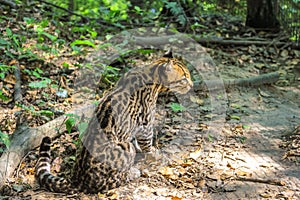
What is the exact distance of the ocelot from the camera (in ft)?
15.4

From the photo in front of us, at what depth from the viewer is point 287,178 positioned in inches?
198

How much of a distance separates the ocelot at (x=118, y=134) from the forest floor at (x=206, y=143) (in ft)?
0.57

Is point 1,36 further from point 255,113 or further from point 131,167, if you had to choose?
point 255,113

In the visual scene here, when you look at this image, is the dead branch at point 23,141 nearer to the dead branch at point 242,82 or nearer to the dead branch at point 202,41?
the dead branch at point 242,82

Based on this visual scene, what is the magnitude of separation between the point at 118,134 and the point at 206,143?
1.62 m

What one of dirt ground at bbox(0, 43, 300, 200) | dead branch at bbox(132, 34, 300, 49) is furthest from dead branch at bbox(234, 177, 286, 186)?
dead branch at bbox(132, 34, 300, 49)

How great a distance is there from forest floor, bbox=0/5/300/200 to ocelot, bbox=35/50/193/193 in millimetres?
175

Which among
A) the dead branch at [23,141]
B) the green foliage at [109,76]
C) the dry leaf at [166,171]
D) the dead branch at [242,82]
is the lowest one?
the dry leaf at [166,171]

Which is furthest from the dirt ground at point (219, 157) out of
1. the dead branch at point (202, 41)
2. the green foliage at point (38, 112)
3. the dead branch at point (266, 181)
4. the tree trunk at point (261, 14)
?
the tree trunk at point (261, 14)

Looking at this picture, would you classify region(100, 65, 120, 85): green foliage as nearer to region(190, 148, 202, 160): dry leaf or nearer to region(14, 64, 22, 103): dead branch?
region(14, 64, 22, 103): dead branch

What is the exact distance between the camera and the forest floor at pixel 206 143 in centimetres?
490

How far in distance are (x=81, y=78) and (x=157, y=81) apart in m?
2.44

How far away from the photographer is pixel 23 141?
17.9 feet

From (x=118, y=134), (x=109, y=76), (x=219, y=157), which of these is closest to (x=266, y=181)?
(x=219, y=157)
